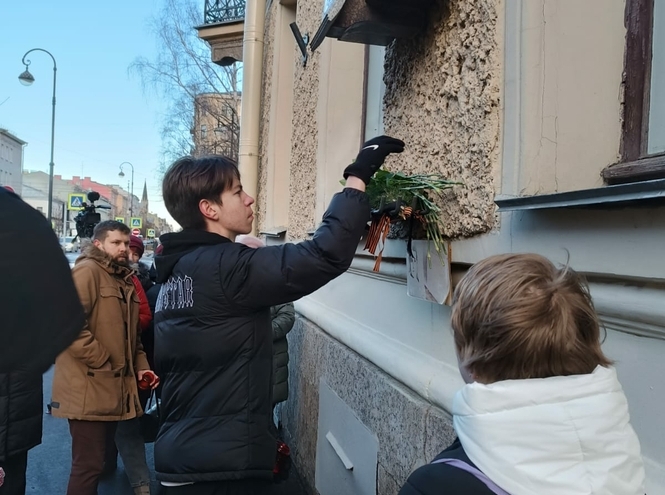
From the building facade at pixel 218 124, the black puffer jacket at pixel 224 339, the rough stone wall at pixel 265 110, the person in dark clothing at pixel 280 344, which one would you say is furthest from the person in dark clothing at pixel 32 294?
the building facade at pixel 218 124

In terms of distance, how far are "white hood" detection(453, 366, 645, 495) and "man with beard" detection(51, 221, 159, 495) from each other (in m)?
2.53

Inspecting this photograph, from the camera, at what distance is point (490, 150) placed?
1830 millimetres

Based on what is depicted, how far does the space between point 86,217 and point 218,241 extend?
7.61 metres

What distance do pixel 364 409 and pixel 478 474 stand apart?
1796 mm

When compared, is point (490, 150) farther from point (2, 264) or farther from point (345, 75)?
point (345, 75)

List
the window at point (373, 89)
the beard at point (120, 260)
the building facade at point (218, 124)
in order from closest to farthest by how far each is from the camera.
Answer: the window at point (373, 89) → the beard at point (120, 260) → the building facade at point (218, 124)

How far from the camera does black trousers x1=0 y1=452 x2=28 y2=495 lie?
8.66 feet

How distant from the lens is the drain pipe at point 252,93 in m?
7.08

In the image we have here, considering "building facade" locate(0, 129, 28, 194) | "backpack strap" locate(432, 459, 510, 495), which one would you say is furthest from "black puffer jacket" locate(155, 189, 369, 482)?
"building facade" locate(0, 129, 28, 194)

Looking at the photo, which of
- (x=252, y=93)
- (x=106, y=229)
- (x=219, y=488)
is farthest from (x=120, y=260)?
(x=252, y=93)

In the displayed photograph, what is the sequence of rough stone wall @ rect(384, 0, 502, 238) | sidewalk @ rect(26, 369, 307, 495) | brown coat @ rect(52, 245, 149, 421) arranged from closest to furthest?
rough stone wall @ rect(384, 0, 502, 238), brown coat @ rect(52, 245, 149, 421), sidewalk @ rect(26, 369, 307, 495)

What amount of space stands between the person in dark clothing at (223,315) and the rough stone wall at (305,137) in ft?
7.06

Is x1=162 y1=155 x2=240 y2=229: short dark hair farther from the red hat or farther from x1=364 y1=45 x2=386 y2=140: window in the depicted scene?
the red hat

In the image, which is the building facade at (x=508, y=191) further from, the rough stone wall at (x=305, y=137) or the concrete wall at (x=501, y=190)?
the rough stone wall at (x=305, y=137)
